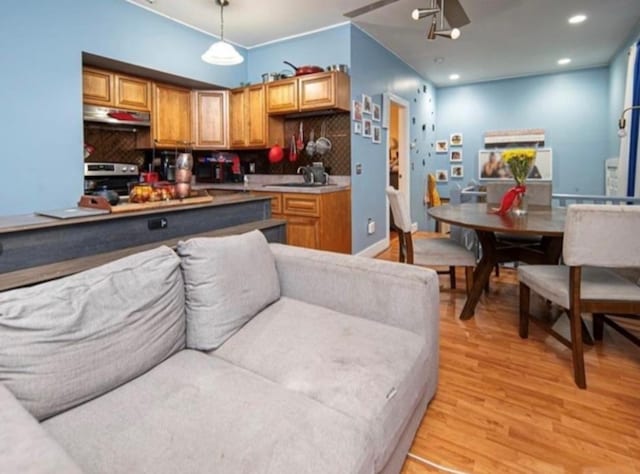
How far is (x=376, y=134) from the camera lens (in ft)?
15.8

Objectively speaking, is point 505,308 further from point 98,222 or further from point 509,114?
point 509,114

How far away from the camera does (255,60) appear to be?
484 centimetres

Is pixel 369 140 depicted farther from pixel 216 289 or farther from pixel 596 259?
pixel 216 289

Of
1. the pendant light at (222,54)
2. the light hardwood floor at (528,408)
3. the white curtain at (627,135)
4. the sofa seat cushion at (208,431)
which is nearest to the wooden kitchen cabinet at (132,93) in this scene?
the pendant light at (222,54)

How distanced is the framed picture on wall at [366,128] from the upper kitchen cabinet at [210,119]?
168cm

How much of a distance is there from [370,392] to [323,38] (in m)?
4.07

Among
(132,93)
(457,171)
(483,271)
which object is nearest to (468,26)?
(483,271)

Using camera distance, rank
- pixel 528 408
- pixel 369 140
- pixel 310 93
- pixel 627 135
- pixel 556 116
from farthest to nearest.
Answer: pixel 556 116 → pixel 369 140 → pixel 627 135 → pixel 310 93 → pixel 528 408

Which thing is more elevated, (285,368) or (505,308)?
(285,368)

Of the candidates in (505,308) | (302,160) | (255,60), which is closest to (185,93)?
(255,60)

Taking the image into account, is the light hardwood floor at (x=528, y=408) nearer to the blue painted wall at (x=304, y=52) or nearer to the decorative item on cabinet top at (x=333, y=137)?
the decorative item on cabinet top at (x=333, y=137)

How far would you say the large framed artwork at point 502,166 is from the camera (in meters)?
6.52

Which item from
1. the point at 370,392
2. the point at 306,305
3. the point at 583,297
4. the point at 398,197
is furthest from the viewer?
the point at 398,197

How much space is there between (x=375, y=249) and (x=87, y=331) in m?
4.08
